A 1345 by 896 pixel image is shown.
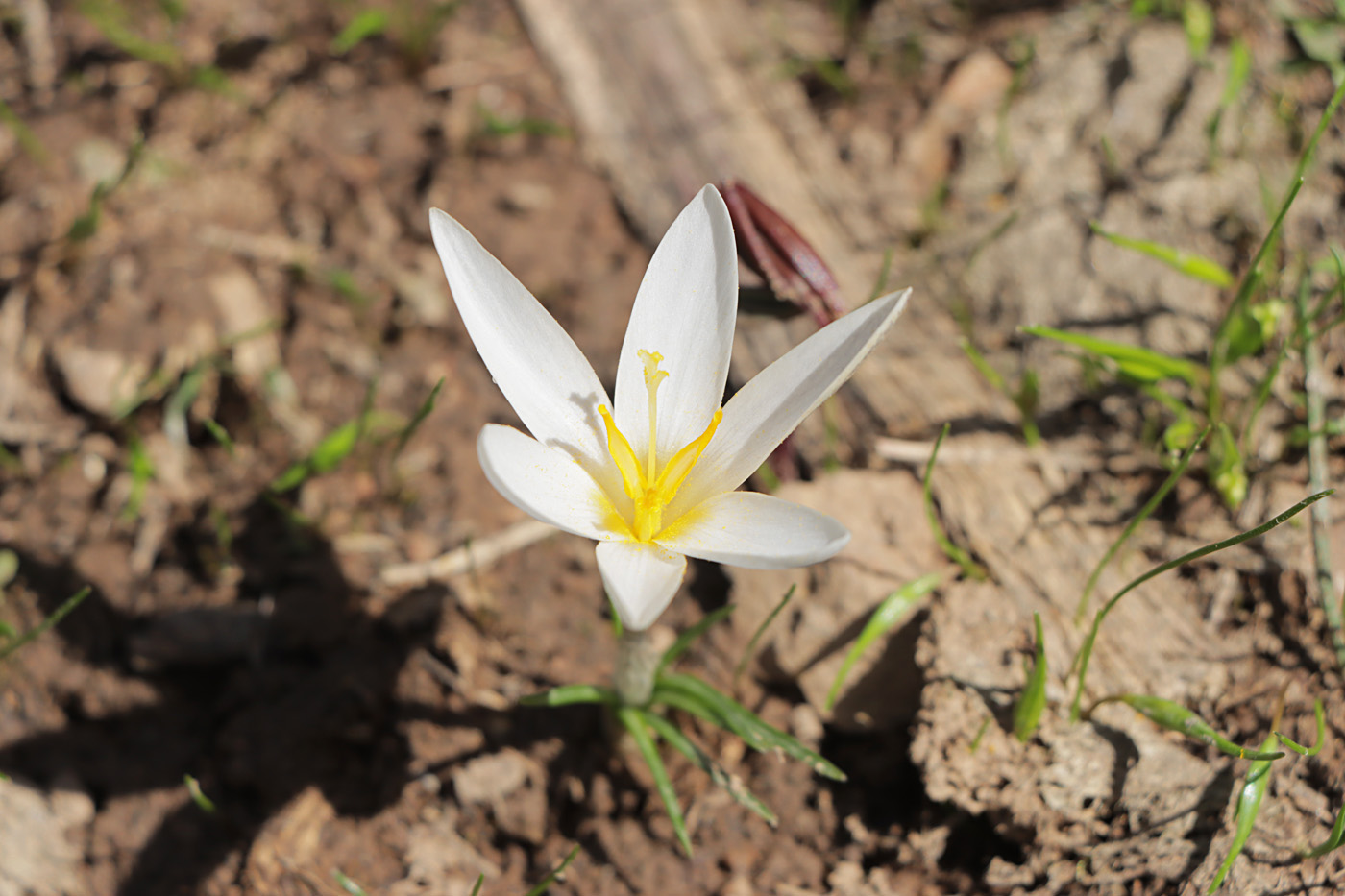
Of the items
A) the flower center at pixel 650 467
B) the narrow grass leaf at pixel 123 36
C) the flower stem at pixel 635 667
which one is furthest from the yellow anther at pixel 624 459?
the narrow grass leaf at pixel 123 36

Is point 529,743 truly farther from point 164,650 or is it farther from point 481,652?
point 164,650

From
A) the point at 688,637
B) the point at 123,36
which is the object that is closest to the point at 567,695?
the point at 688,637

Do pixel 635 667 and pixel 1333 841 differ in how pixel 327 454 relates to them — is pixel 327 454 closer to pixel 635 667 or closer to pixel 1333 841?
pixel 635 667

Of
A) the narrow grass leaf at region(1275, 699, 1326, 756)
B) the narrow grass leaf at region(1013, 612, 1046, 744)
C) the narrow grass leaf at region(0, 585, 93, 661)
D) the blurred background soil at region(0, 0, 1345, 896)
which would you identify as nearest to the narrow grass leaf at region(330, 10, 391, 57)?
the blurred background soil at region(0, 0, 1345, 896)

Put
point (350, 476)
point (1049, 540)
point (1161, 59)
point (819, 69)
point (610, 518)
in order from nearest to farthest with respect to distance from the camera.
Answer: point (610, 518) < point (1049, 540) < point (350, 476) < point (1161, 59) < point (819, 69)

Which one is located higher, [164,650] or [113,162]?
[113,162]

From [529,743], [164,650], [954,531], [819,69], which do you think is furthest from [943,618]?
[819,69]

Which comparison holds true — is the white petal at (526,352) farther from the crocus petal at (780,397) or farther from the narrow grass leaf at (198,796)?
the narrow grass leaf at (198,796)
